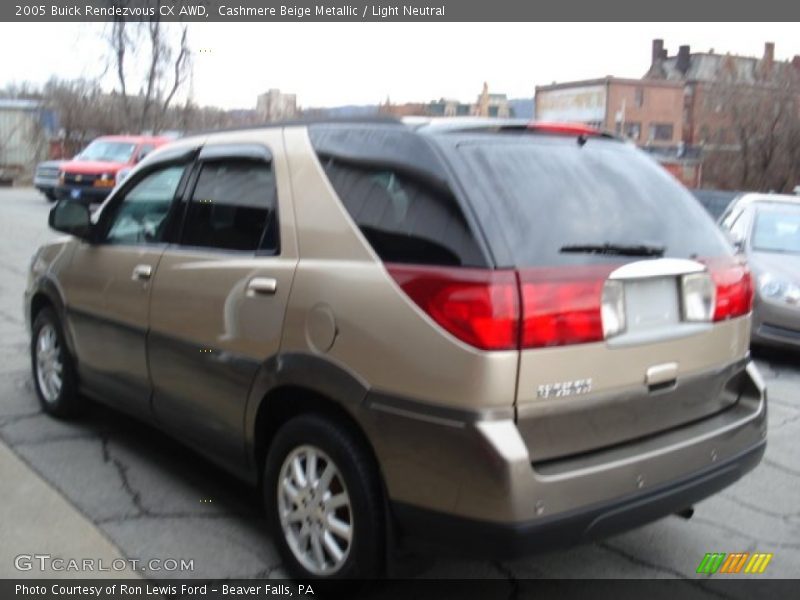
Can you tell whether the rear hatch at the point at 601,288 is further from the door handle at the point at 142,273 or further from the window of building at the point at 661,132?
the window of building at the point at 661,132

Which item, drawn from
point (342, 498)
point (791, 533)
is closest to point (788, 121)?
point (791, 533)

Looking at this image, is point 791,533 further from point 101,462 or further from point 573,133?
point 101,462

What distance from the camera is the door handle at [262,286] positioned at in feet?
10.6

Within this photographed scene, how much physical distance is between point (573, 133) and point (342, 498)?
1627 millimetres

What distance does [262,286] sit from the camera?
328cm

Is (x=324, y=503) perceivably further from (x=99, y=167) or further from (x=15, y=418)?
(x=99, y=167)

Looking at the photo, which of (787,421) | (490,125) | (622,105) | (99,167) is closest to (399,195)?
(490,125)

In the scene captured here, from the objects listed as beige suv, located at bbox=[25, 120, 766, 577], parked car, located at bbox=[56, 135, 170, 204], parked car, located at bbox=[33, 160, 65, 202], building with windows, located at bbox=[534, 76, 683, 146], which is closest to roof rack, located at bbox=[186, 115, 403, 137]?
beige suv, located at bbox=[25, 120, 766, 577]

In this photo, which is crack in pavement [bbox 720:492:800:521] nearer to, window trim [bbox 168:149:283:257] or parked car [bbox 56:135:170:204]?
window trim [bbox 168:149:283:257]

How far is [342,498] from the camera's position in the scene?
9.73ft

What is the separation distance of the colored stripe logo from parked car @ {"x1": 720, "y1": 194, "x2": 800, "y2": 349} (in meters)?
3.55

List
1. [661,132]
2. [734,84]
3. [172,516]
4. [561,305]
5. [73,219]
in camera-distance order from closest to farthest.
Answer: [561,305], [172,516], [73,219], [734,84], [661,132]

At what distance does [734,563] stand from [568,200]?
1.78m

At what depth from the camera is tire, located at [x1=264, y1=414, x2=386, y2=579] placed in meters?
2.86
